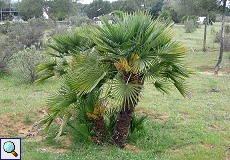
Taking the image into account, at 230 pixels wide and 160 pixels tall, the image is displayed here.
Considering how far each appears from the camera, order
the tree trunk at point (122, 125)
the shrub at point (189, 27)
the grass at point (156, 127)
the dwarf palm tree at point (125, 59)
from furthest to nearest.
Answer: the shrub at point (189, 27) < the tree trunk at point (122, 125) < the grass at point (156, 127) < the dwarf palm tree at point (125, 59)

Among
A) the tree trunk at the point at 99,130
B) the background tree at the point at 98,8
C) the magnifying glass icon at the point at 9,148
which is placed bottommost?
the tree trunk at the point at 99,130

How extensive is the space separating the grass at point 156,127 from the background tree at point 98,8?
50870 mm

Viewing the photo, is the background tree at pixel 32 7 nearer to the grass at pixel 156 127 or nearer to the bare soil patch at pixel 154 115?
the grass at pixel 156 127

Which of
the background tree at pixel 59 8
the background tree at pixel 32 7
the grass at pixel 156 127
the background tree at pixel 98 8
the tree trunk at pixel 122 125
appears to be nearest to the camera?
the grass at pixel 156 127

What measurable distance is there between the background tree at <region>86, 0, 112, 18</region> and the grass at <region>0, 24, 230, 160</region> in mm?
50870

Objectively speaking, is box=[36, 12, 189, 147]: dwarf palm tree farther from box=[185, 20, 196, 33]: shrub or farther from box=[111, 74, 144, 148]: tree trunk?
box=[185, 20, 196, 33]: shrub

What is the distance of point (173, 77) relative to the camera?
6.39 metres

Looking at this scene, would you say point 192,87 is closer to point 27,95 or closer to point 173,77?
point 27,95

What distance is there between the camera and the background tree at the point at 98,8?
6240cm

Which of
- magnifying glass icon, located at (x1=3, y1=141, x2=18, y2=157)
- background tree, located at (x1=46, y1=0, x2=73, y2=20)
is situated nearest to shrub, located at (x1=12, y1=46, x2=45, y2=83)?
magnifying glass icon, located at (x1=3, y1=141, x2=18, y2=157)

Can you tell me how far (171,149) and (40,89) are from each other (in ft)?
20.6

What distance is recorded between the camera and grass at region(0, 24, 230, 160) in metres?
6.20

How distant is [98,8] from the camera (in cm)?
6269

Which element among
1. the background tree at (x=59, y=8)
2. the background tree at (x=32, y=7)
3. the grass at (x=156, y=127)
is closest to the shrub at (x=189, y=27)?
the background tree at (x=59, y=8)
